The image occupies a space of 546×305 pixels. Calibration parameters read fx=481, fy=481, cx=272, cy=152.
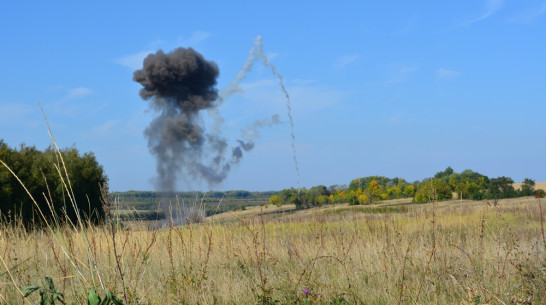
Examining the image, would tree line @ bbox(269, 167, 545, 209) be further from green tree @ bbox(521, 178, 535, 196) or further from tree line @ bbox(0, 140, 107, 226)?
tree line @ bbox(0, 140, 107, 226)

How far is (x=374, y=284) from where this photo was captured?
182 inches

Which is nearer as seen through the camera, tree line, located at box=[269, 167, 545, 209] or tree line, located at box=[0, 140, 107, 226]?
tree line, located at box=[0, 140, 107, 226]

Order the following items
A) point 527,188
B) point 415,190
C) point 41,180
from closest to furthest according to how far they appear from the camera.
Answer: point 41,180 → point 527,188 → point 415,190

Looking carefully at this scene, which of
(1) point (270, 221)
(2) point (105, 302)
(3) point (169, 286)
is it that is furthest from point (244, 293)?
(1) point (270, 221)

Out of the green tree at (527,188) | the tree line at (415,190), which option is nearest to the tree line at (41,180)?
the tree line at (415,190)

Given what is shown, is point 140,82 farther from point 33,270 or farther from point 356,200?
point 33,270

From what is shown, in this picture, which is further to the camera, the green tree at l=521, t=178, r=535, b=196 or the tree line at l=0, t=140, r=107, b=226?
the green tree at l=521, t=178, r=535, b=196

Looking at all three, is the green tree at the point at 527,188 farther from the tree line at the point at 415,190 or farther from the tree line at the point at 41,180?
the tree line at the point at 41,180

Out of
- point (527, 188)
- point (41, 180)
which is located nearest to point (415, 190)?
point (527, 188)

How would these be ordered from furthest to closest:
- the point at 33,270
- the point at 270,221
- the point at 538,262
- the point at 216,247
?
the point at 270,221
the point at 216,247
the point at 33,270
the point at 538,262

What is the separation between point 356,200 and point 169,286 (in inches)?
1981

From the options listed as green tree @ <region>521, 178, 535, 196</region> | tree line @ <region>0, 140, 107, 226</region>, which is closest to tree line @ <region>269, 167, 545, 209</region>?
green tree @ <region>521, 178, 535, 196</region>

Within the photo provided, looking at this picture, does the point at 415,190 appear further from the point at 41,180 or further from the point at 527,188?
the point at 41,180

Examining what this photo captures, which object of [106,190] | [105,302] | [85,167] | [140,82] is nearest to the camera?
[105,302]
